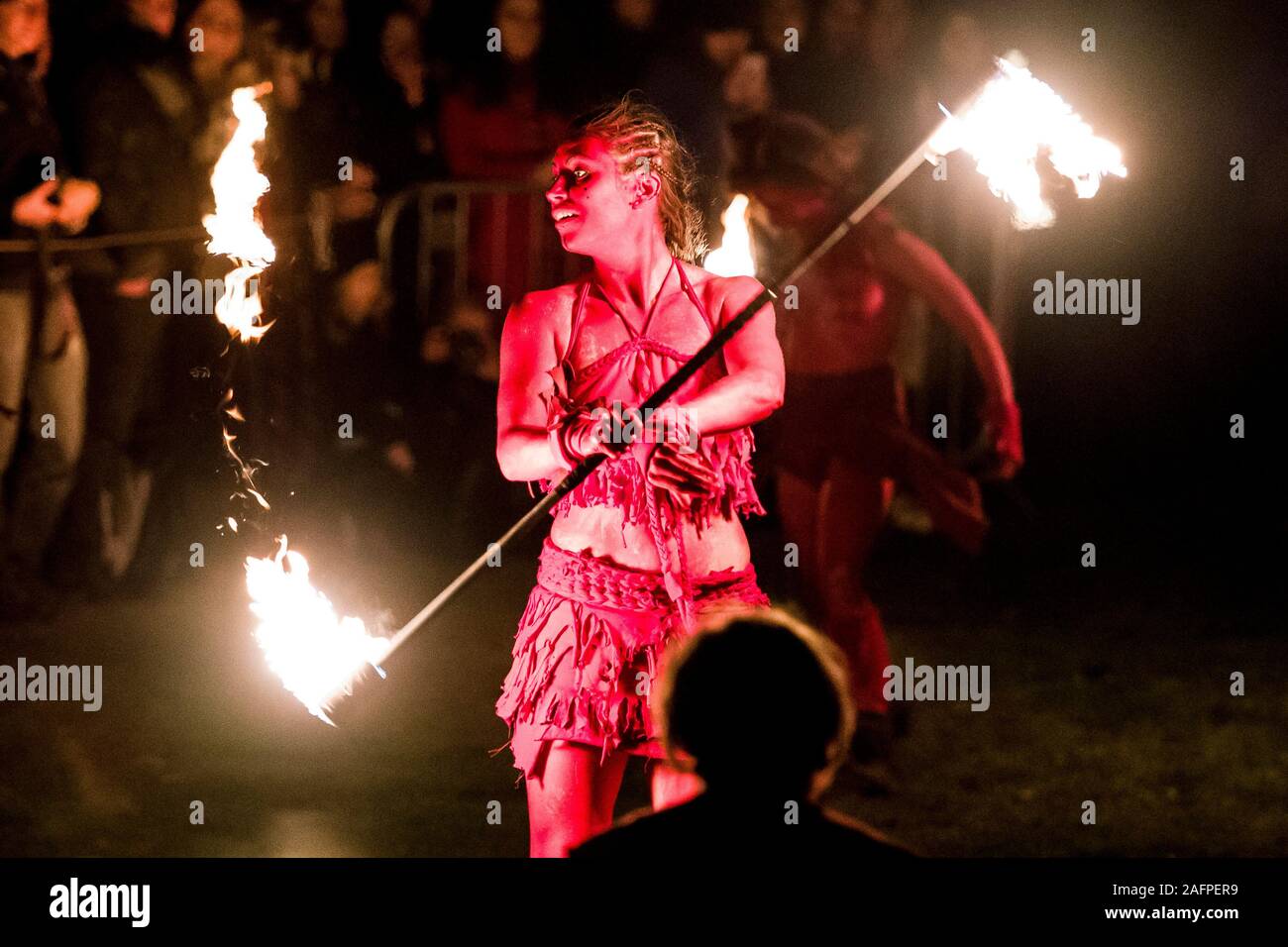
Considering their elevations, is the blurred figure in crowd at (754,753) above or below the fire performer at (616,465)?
below

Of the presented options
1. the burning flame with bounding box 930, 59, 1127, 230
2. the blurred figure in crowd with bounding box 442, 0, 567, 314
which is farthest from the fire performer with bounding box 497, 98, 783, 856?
the blurred figure in crowd with bounding box 442, 0, 567, 314

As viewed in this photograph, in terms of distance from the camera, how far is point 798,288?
215 inches

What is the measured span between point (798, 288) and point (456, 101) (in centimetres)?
171

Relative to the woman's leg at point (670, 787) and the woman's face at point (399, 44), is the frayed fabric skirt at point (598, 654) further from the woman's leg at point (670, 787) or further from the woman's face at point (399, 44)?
the woman's face at point (399, 44)

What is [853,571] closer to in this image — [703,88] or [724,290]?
[703,88]

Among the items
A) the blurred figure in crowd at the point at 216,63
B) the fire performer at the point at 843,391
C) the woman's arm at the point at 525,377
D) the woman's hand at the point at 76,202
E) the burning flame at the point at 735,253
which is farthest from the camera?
the woman's hand at the point at 76,202

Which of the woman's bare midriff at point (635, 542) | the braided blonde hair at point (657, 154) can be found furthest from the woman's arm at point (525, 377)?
the braided blonde hair at point (657, 154)

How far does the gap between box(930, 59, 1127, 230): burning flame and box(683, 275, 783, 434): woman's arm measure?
51cm

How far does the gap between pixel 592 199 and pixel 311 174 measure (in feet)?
8.89

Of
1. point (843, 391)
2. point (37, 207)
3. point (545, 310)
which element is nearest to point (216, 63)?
point (37, 207)

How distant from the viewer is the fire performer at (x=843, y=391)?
534 centimetres

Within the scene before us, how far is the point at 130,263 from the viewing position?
248 inches

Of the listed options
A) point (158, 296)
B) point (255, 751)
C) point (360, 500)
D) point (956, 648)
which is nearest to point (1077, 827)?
point (956, 648)

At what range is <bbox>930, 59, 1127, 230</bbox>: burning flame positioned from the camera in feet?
10.8
